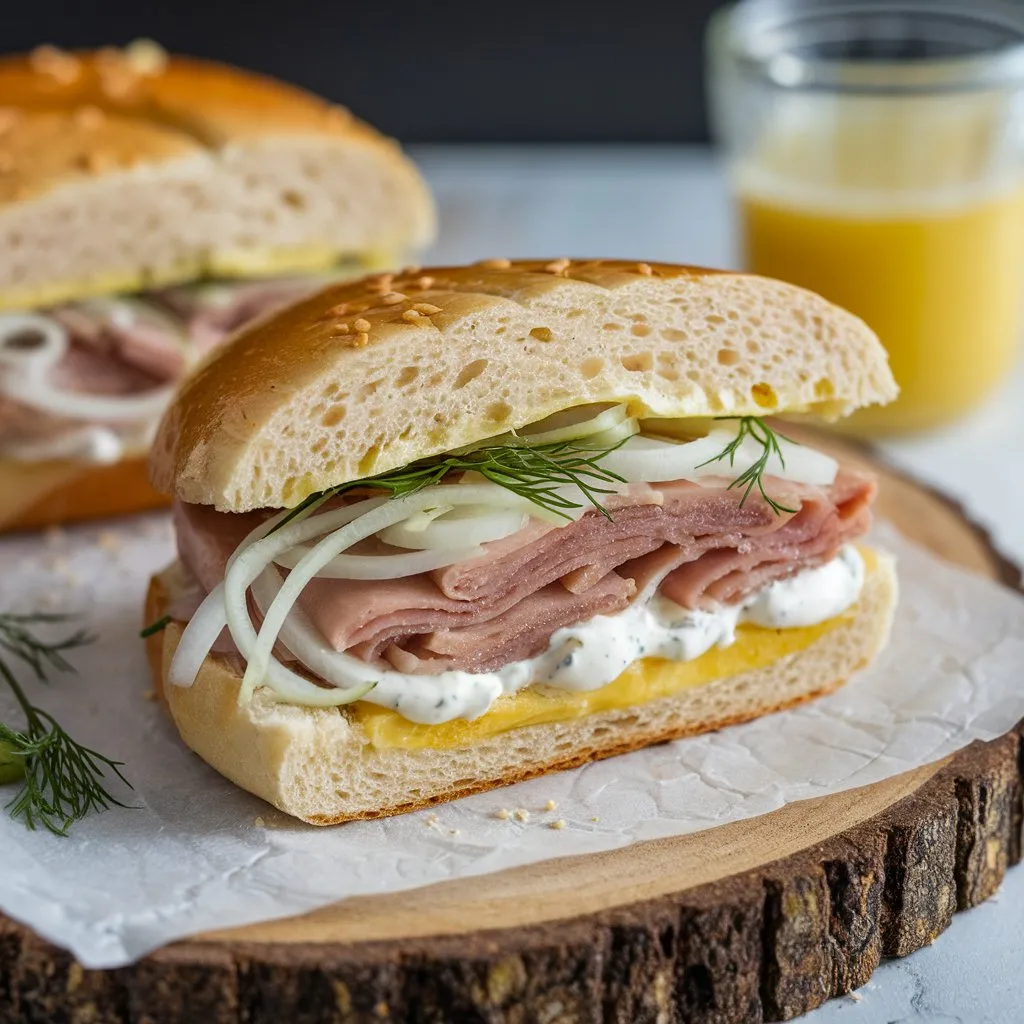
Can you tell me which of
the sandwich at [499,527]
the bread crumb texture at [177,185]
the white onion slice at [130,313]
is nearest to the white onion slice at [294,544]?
the sandwich at [499,527]

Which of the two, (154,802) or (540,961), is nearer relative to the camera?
(540,961)

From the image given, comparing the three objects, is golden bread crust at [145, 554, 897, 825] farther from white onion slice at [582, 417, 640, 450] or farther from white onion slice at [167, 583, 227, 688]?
white onion slice at [582, 417, 640, 450]

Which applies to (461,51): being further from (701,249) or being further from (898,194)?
(898,194)

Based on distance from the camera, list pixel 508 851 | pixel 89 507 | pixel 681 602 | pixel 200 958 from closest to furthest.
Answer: pixel 200 958, pixel 508 851, pixel 681 602, pixel 89 507

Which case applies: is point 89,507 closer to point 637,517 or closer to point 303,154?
point 303,154

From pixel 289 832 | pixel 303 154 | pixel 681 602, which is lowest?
pixel 289 832

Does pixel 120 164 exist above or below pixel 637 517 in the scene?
above

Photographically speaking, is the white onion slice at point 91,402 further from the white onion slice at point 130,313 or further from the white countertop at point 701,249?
the white countertop at point 701,249

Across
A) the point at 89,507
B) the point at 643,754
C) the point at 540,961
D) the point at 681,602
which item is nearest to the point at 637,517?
the point at 681,602
